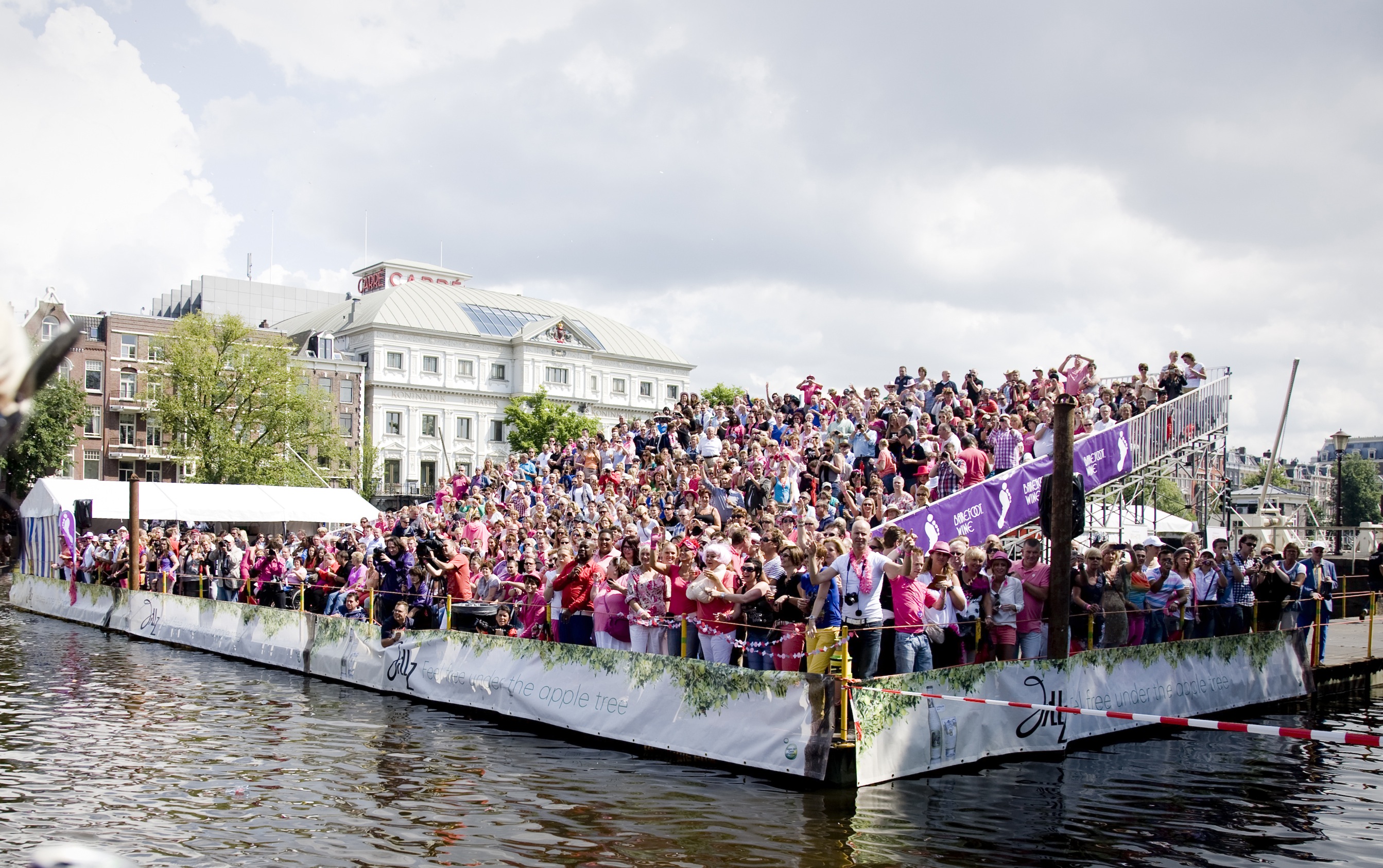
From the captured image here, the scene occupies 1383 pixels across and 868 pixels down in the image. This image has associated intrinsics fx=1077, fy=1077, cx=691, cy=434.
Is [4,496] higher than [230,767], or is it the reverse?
[4,496]

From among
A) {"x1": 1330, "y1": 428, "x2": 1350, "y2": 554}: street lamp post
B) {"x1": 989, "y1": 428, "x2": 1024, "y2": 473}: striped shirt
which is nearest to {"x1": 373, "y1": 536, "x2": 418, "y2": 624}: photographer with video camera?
{"x1": 989, "y1": 428, "x2": 1024, "y2": 473}: striped shirt

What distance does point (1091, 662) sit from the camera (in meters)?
11.9

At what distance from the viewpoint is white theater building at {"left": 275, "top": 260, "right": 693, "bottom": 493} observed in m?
75.6

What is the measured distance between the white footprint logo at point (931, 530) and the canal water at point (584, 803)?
4.08m

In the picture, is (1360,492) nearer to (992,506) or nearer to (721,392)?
(721,392)

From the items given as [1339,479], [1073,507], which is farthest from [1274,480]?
[1073,507]

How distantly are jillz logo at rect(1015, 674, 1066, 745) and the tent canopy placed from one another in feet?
86.8

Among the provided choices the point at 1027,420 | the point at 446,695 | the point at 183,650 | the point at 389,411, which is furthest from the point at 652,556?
the point at 389,411

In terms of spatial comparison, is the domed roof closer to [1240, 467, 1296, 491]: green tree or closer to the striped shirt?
the striped shirt

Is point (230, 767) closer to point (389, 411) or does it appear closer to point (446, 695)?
point (446, 695)

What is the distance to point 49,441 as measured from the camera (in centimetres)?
5272

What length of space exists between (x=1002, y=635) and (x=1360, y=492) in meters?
144

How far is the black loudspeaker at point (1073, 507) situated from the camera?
11492 mm

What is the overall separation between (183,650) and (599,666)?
12.7 meters
